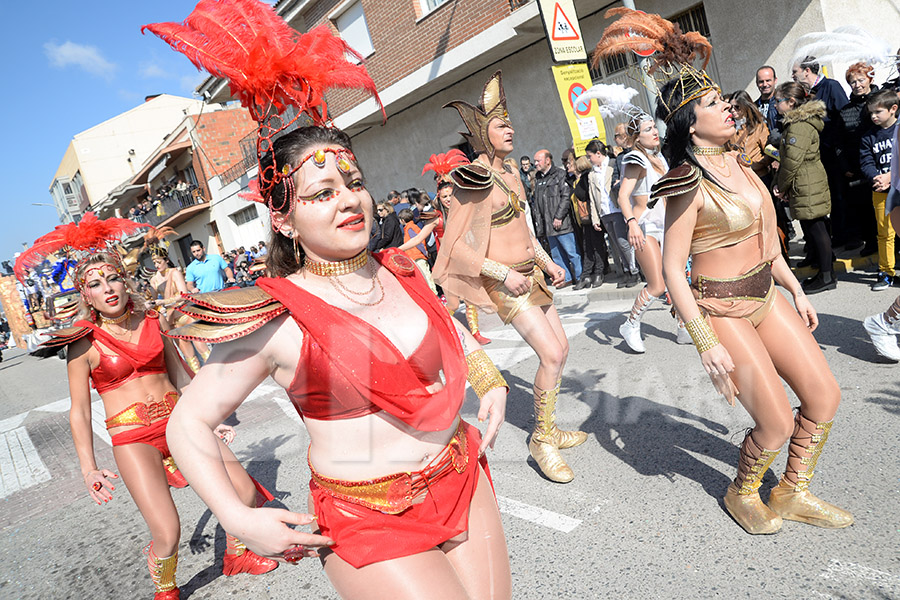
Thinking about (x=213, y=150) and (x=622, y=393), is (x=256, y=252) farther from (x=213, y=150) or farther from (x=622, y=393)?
(x=622, y=393)

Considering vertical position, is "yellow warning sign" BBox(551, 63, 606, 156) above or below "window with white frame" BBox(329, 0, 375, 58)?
below

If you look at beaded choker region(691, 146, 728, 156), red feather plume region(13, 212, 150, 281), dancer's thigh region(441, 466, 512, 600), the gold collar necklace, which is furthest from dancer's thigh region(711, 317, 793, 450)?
red feather plume region(13, 212, 150, 281)

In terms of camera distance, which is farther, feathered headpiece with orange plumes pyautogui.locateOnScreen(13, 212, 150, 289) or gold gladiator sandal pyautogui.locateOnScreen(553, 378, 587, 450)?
gold gladiator sandal pyautogui.locateOnScreen(553, 378, 587, 450)

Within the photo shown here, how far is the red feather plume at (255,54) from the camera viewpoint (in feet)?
6.51

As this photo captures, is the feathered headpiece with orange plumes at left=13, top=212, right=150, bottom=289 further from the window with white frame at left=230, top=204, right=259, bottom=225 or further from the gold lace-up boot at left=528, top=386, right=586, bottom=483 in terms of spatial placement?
the window with white frame at left=230, top=204, right=259, bottom=225

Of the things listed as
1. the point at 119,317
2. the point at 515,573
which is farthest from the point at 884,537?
the point at 119,317

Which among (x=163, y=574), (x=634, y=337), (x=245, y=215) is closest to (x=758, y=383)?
(x=163, y=574)

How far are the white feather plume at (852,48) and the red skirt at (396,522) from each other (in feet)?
11.3

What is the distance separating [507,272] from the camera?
12.9 feet

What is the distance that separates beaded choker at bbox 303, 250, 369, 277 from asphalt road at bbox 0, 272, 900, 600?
1.89 metres

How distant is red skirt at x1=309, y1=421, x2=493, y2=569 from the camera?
1.69 m

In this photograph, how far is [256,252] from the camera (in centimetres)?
2344

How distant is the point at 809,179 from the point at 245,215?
27861mm

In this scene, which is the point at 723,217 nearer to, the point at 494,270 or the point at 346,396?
the point at 494,270
